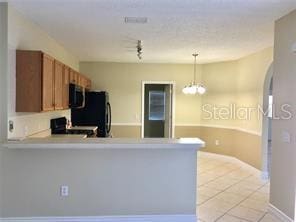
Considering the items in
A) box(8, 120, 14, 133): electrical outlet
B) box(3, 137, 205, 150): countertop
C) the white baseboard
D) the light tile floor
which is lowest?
the light tile floor

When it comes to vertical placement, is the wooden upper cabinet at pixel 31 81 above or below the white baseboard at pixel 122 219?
above

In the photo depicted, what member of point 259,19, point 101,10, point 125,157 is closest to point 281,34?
point 259,19

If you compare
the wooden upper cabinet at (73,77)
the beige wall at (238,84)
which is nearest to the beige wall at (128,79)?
the beige wall at (238,84)

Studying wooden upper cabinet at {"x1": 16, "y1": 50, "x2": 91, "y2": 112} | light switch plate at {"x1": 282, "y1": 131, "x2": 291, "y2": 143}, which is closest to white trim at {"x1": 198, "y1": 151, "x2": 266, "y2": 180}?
light switch plate at {"x1": 282, "y1": 131, "x2": 291, "y2": 143}

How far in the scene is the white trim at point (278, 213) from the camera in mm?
3338

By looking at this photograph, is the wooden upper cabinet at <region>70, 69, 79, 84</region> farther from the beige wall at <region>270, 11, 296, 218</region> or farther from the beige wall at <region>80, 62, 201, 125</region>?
the beige wall at <region>270, 11, 296, 218</region>

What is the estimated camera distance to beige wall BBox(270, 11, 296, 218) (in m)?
3.27

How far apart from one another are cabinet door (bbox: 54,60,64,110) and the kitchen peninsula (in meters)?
0.93

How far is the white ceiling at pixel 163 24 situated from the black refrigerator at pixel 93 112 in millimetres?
1106

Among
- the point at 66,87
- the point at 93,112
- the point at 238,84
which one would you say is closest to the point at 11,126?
the point at 66,87

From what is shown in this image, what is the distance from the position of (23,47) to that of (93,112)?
324 cm

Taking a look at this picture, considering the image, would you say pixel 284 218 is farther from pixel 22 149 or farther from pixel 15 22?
pixel 15 22

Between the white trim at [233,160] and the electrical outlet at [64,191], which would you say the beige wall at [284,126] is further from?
the electrical outlet at [64,191]

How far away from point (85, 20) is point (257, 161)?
165 inches
